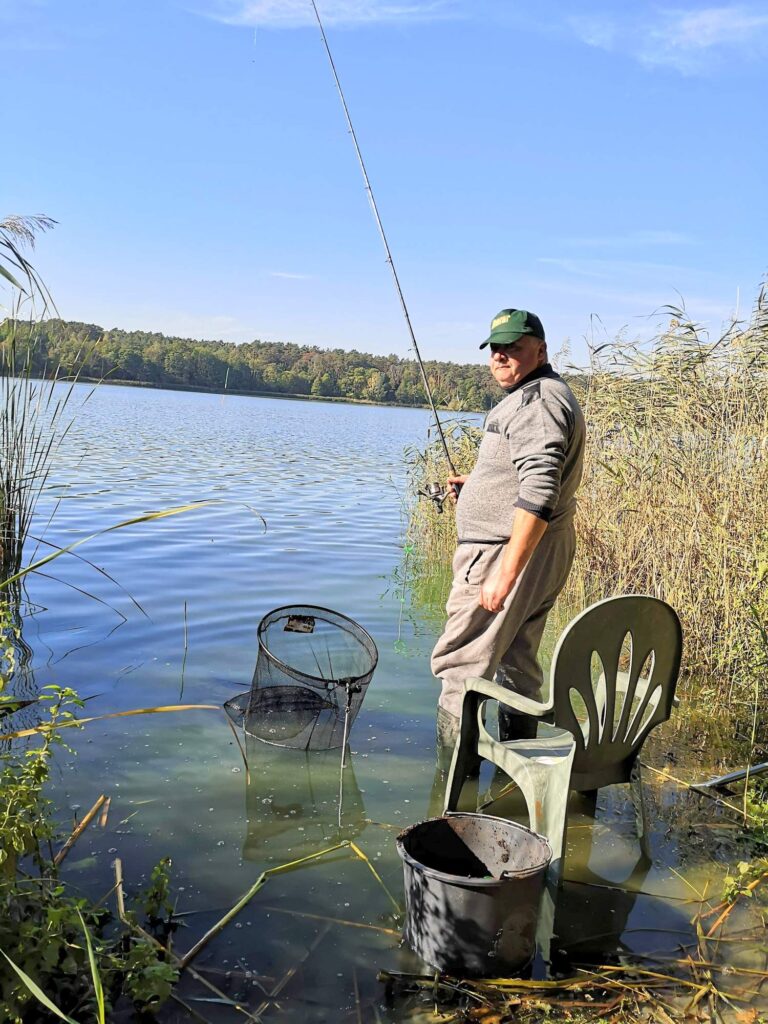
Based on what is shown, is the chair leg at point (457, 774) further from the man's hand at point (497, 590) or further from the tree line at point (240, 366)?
the tree line at point (240, 366)

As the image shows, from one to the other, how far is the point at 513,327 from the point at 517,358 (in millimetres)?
131

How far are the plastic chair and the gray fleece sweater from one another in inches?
26.3

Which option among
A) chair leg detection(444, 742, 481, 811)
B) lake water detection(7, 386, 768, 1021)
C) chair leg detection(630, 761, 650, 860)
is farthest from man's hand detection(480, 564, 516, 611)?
lake water detection(7, 386, 768, 1021)

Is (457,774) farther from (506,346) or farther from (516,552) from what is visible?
(506,346)

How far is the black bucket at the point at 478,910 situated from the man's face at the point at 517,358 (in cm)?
185

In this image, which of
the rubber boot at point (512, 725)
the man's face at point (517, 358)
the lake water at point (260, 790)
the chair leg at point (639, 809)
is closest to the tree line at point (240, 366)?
the lake water at point (260, 790)

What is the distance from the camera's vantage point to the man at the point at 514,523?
138 inches

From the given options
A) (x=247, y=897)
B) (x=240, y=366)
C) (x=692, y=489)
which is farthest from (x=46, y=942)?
(x=240, y=366)

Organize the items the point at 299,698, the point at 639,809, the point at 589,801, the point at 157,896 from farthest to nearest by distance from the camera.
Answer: the point at 299,698
the point at 589,801
the point at 639,809
the point at 157,896

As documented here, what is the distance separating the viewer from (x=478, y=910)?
2.45 m

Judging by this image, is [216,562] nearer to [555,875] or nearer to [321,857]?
[321,857]

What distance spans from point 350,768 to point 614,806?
1229 millimetres

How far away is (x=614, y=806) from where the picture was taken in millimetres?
3898

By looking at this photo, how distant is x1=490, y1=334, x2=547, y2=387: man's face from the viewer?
145 inches
